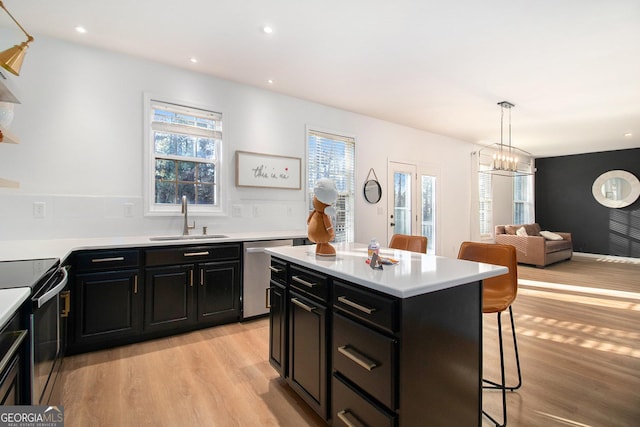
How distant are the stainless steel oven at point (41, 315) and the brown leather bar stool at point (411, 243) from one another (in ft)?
7.57

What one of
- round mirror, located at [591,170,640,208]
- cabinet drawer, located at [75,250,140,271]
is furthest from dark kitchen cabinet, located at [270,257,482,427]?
round mirror, located at [591,170,640,208]

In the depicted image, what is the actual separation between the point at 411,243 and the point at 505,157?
350 centimetres

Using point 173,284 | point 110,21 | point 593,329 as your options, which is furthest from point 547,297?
point 110,21

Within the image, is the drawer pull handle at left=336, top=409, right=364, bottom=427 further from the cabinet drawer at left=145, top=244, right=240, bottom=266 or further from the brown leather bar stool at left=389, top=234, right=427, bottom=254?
the cabinet drawer at left=145, top=244, right=240, bottom=266

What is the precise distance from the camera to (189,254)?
2.82 metres

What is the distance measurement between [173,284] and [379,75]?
3.13m

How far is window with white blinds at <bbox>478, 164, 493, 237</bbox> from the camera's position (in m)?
7.20

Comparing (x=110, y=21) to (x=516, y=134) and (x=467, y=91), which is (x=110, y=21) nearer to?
(x=467, y=91)

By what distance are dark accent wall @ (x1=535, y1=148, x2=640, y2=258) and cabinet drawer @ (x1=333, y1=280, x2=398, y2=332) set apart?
928 centimetres

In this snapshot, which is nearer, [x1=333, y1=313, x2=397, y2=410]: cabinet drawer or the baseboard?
[x1=333, y1=313, x2=397, y2=410]: cabinet drawer

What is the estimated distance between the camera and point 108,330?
2504 mm

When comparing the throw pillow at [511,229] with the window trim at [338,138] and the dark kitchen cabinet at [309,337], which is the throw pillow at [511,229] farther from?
the dark kitchen cabinet at [309,337]

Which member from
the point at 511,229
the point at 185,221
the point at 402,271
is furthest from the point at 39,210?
the point at 511,229

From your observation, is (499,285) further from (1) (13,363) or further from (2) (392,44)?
(1) (13,363)
